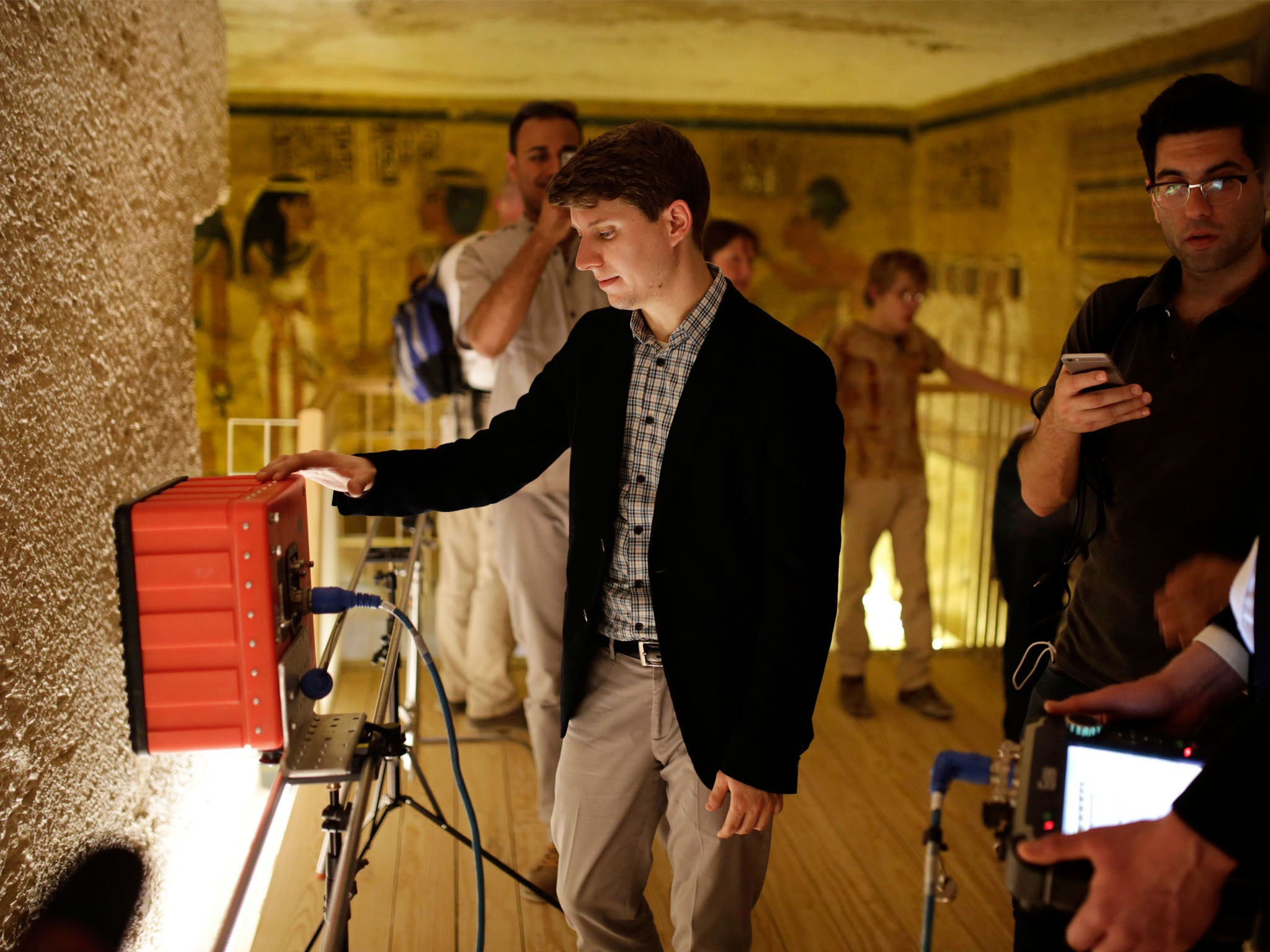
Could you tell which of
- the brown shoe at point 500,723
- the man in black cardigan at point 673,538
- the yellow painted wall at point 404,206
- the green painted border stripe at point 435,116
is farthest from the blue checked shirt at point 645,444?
the yellow painted wall at point 404,206

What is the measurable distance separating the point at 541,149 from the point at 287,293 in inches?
216

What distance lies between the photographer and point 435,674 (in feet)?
4.53

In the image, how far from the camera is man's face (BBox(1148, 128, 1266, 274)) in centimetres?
146

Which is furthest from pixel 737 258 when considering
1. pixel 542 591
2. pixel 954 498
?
pixel 954 498

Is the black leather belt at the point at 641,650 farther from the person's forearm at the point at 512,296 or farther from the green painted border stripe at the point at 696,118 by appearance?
the green painted border stripe at the point at 696,118

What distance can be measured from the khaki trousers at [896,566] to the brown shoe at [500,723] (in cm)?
110

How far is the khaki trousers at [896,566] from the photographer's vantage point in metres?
3.53

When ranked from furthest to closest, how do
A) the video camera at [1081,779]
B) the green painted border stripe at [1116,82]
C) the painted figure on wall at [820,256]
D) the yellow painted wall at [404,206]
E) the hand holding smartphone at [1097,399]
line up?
the painted figure on wall at [820,256] < the yellow painted wall at [404,206] < the green painted border stripe at [1116,82] < the hand holding smartphone at [1097,399] < the video camera at [1081,779]

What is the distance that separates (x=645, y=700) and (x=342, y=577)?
15.4ft

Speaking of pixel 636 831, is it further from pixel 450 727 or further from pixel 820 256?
pixel 820 256

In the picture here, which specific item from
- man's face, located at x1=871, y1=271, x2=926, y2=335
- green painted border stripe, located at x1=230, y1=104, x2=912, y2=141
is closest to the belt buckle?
man's face, located at x1=871, y1=271, x2=926, y2=335

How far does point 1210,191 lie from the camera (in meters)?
1.47

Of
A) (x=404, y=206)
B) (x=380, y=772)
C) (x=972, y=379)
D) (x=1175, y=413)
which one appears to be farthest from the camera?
(x=404, y=206)

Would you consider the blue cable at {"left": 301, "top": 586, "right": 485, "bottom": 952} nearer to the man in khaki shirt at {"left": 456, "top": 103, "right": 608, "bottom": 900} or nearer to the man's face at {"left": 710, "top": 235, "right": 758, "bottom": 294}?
the man in khaki shirt at {"left": 456, "top": 103, "right": 608, "bottom": 900}
